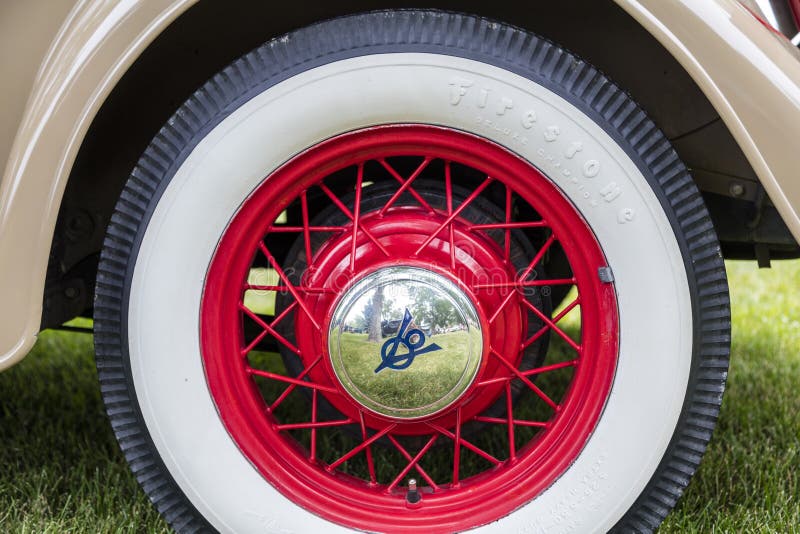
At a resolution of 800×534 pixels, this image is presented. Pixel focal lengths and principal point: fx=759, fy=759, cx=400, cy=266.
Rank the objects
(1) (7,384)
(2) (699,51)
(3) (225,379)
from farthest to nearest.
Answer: (1) (7,384), (3) (225,379), (2) (699,51)

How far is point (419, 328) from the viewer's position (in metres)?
1.24

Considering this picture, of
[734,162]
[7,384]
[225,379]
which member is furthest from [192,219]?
[7,384]

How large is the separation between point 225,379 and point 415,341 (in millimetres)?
353

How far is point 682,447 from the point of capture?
4.17ft

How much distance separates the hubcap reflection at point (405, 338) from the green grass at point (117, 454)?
0.59 metres

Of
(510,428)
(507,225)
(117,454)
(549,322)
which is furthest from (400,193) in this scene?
(117,454)

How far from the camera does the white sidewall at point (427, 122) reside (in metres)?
1.22

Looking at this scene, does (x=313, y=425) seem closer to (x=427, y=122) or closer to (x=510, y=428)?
(x=510, y=428)

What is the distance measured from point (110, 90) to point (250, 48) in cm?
36

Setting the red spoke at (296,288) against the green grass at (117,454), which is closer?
the red spoke at (296,288)

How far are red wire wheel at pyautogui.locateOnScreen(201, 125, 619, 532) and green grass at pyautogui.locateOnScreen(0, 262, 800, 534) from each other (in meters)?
0.38

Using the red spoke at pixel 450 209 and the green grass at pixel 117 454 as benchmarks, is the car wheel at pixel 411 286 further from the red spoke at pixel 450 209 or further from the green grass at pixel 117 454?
the green grass at pixel 117 454

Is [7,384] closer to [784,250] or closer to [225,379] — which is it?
[225,379]

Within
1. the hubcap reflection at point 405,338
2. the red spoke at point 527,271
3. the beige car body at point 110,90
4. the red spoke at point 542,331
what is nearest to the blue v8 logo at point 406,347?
the hubcap reflection at point 405,338
